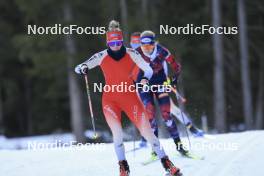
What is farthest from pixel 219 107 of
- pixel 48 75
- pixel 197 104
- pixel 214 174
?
pixel 214 174

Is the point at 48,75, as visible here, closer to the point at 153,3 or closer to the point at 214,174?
the point at 153,3

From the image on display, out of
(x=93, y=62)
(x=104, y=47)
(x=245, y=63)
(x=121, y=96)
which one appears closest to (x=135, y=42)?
(x=93, y=62)

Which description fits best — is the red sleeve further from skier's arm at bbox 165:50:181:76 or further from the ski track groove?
the ski track groove

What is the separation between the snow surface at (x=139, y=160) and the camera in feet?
27.6

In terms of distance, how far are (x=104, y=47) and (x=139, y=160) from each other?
17.7 m

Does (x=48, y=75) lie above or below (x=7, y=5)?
below

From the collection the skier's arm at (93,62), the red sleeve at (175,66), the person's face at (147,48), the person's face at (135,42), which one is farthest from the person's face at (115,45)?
the person's face at (135,42)

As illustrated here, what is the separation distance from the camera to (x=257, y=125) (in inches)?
1149

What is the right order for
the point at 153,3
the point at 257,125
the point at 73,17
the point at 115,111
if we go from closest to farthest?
the point at 115,111, the point at 73,17, the point at 153,3, the point at 257,125

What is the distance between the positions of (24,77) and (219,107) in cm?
1651

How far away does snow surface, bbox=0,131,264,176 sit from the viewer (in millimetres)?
8414

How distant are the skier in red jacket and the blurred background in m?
16.0

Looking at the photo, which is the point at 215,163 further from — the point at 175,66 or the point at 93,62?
the point at 93,62

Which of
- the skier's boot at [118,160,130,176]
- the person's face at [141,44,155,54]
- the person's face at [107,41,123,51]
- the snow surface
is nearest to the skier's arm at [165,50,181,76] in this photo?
the person's face at [141,44,155,54]
